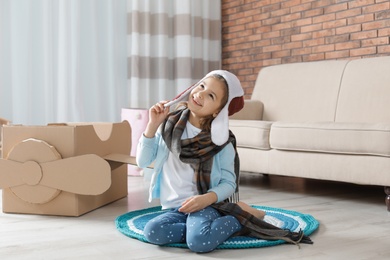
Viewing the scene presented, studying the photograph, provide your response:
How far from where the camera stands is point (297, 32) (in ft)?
13.4

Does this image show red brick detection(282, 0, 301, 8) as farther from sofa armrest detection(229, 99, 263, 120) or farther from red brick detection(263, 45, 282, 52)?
sofa armrest detection(229, 99, 263, 120)

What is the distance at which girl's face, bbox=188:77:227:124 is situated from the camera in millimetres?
1858

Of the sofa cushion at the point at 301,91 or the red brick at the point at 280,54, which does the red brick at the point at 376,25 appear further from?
the red brick at the point at 280,54

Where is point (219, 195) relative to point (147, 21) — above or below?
below

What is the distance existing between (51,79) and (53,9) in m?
0.51

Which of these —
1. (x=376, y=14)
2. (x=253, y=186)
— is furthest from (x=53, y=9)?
(x=376, y=14)

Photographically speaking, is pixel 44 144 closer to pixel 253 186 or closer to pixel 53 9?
pixel 253 186

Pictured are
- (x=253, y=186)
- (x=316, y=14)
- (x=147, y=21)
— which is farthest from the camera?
(x=147, y=21)

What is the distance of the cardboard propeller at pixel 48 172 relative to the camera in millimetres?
2223

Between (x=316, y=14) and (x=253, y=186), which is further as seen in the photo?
(x=316, y=14)

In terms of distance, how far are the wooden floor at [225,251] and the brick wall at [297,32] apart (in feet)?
3.79

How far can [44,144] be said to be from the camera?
224cm

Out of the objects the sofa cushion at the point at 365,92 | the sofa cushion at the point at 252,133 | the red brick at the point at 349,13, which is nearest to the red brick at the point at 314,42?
the red brick at the point at 349,13

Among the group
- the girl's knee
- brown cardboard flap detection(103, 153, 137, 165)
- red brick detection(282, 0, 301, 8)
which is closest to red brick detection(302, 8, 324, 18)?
red brick detection(282, 0, 301, 8)
